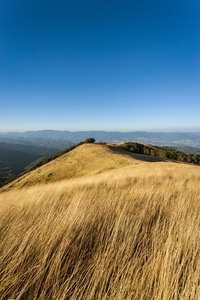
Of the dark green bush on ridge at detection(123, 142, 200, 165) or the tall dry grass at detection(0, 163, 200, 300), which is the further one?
the dark green bush on ridge at detection(123, 142, 200, 165)

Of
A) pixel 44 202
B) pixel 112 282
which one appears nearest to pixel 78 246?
pixel 112 282

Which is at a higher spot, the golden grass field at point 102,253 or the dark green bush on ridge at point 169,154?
the golden grass field at point 102,253

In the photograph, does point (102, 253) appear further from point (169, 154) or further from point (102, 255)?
point (169, 154)

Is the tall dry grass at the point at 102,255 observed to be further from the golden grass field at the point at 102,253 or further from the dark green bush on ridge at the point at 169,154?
the dark green bush on ridge at the point at 169,154

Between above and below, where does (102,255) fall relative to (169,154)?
above

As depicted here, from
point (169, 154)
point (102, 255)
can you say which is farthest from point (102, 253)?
point (169, 154)

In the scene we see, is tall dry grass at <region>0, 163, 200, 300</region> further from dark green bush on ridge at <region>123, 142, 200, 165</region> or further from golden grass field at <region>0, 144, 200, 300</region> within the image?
dark green bush on ridge at <region>123, 142, 200, 165</region>

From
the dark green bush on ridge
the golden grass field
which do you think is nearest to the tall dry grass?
the golden grass field

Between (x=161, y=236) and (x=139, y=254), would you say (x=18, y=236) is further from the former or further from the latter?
(x=161, y=236)

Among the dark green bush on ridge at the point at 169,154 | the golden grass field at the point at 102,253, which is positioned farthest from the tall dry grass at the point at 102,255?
the dark green bush on ridge at the point at 169,154

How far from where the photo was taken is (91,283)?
148 cm

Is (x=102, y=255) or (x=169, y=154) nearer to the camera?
(x=102, y=255)

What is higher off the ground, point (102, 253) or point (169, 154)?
point (102, 253)

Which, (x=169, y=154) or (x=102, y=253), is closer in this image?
(x=102, y=253)
